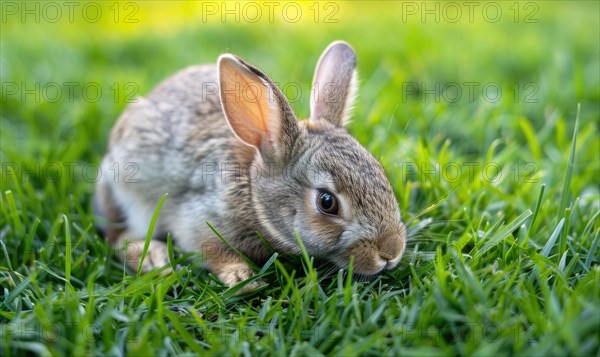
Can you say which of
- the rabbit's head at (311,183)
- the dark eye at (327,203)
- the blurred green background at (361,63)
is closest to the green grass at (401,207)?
the blurred green background at (361,63)

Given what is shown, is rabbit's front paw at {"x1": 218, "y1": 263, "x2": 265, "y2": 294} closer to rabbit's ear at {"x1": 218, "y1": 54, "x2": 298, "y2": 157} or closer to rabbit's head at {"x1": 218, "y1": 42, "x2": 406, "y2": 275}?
rabbit's head at {"x1": 218, "y1": 42, "x2": 406, "y2": 275}

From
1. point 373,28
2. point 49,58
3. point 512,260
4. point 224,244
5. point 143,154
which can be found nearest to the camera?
point 512,260

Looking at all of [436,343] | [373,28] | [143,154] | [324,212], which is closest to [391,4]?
[373,28]

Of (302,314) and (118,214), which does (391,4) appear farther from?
(302,314)

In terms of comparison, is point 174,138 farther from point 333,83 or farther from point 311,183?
point 311,183

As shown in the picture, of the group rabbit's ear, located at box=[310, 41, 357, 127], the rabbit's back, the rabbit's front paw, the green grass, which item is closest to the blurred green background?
the green grass

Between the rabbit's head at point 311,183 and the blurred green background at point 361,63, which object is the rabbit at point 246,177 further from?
the blurred green background at point 361,63
